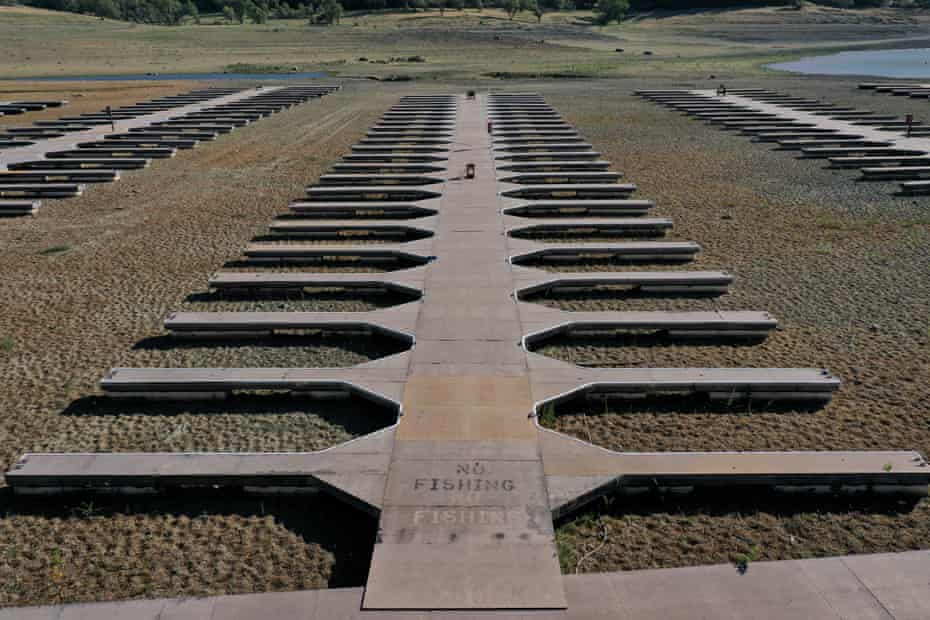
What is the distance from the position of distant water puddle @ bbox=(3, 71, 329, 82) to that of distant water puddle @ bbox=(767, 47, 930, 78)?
4340 cm

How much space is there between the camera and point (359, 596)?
6461mm

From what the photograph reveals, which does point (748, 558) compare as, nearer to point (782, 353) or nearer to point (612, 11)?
point (782, 353)

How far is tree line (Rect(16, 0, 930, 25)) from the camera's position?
5054 inches

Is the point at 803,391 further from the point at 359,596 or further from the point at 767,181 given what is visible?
the point at 767,181

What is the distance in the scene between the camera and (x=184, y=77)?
63.1 meters

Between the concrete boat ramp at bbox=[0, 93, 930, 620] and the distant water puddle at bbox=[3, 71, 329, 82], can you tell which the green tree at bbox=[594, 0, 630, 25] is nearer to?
the distant water puddle at bbox=[3, 71, 329, 82]

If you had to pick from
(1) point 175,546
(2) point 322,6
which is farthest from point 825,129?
(2) point 322,6

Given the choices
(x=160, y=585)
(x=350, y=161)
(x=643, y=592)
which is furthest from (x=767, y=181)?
(x=160, y=585)

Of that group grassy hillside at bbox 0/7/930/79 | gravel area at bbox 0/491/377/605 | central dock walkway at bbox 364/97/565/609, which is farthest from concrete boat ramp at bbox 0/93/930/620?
grassy hillside at bbox 0/7/930/79

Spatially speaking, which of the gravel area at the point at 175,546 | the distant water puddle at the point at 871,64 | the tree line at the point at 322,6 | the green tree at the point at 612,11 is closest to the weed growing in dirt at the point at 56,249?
the gravel area at the point at 175,546

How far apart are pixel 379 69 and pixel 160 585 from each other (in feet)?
213

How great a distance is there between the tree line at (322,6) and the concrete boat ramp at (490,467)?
399ft

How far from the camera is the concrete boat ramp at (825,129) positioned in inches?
977

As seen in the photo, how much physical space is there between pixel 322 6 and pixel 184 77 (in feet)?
259
